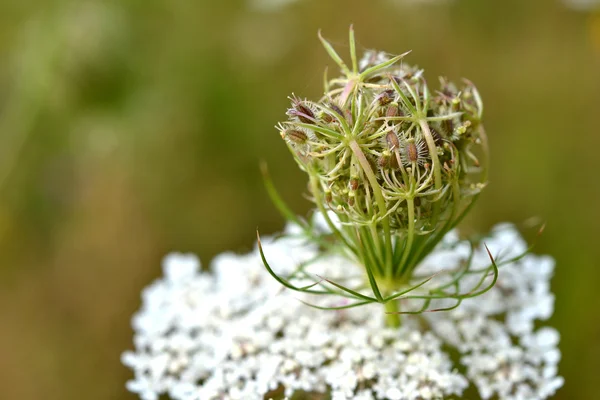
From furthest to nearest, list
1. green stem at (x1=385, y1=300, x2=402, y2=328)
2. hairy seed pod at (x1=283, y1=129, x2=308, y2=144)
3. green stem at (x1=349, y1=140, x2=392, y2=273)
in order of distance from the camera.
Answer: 1. green stem at (x1=385, y1=300, x2=402, y2=328)
2. hairy seed pod at (x1=283, y1=129, x2=308, y2=144)
3. green stem at (x1=349, y1=140, x2=392, y2=273)

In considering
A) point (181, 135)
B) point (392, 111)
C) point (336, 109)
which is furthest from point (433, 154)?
point (181, 135)

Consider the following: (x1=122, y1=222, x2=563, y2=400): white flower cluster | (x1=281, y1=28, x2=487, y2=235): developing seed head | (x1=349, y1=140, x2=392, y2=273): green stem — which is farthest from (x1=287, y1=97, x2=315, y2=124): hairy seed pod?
(x1=122, y1=222, x2=563, y2=400): white flower cluster

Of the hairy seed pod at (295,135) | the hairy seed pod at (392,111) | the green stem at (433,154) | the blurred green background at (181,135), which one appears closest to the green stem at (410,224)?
the green stem at (433,154)

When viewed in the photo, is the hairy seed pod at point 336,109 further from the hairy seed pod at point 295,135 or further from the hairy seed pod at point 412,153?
the hairy seed pod at point 412,153

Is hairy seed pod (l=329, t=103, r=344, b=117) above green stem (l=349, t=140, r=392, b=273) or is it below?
above

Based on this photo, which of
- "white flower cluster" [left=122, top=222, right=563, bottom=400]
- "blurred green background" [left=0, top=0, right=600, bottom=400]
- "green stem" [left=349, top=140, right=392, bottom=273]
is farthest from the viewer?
"blurred green background" [left=0, top=0, right=600, bottom=400]

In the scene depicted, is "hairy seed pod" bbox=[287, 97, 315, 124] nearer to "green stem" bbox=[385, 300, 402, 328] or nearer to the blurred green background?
"green stem" bbox=[385, 300, 402, 328]
